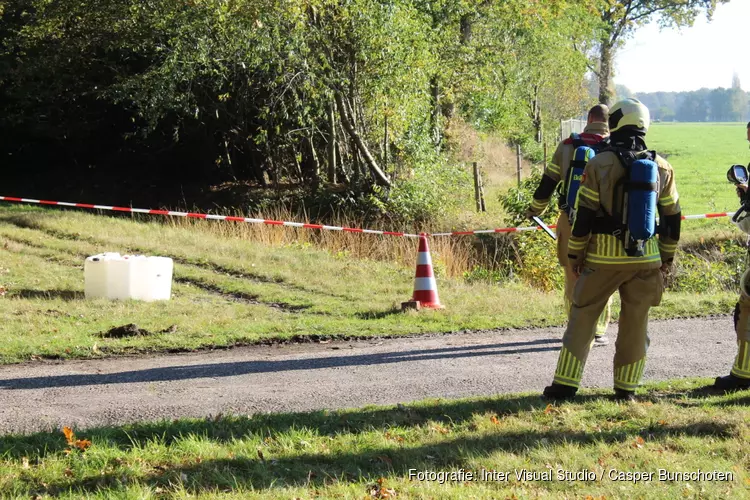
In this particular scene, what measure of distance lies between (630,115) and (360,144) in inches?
626

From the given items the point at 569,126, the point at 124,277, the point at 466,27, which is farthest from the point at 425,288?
the point at 569,126

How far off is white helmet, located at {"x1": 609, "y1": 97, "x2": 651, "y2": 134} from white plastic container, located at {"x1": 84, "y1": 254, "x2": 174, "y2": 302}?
252 inches

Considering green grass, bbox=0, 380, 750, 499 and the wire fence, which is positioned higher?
the wire fence

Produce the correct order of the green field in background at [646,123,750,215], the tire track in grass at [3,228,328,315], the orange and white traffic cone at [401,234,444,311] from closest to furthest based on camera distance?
the orange and white traffic cone at [401,234,444,311] < the tire track in grass at [3,228,328,315] < the green field in background at [646,123,750,215]

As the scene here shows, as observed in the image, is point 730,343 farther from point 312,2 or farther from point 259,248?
point 312,2

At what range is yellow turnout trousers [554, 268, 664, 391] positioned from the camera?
240 inches

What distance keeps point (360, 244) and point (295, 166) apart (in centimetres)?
1115

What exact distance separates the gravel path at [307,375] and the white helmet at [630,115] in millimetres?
2038

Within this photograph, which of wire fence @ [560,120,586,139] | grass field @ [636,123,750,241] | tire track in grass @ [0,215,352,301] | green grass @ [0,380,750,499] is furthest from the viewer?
wire fence @ [560,120,586,139]

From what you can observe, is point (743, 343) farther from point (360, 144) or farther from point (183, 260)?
point (360, 144)

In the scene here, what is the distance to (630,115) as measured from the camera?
5941 mm

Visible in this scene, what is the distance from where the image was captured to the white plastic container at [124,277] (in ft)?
34.8

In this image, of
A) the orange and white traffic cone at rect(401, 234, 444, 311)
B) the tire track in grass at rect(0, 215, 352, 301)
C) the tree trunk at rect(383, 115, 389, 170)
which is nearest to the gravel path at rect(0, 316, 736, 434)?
the orange and white traffic cone at rect(401, 234, 444, 311)

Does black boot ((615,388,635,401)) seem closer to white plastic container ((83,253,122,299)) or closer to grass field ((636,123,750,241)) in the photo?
white plastic container ((83,253,122,299))
